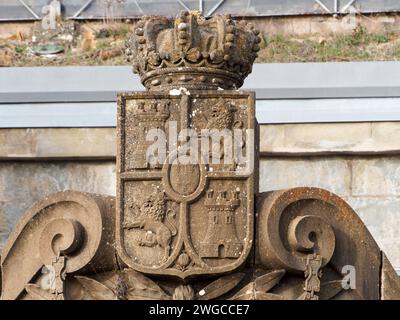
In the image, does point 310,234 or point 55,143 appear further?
point 55,143

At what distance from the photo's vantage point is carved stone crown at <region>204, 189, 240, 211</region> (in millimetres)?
10695

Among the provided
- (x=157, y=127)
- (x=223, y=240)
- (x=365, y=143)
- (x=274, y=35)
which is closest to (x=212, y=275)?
(x=223, y=240)

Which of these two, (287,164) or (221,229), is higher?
(287,164)

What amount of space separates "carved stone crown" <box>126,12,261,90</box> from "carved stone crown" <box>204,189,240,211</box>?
2.18 ft

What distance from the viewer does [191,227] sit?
10695 mm

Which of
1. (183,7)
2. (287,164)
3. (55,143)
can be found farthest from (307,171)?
(183,7)

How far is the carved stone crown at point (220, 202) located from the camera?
1070cm

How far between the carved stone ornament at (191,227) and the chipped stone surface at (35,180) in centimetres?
565

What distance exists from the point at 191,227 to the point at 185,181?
250 millimetres

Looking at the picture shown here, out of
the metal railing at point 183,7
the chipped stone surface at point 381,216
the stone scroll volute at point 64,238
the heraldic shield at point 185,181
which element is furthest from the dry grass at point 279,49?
the stone scroll volute at point 64,238

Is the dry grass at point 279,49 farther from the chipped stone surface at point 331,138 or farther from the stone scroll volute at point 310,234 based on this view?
→ the stone scroll volute at point 310,234

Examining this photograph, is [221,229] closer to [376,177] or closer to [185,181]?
[185,181]

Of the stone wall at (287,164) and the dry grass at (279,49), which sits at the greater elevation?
the dry grass at (279,49)

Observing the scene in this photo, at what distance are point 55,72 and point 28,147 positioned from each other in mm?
764
